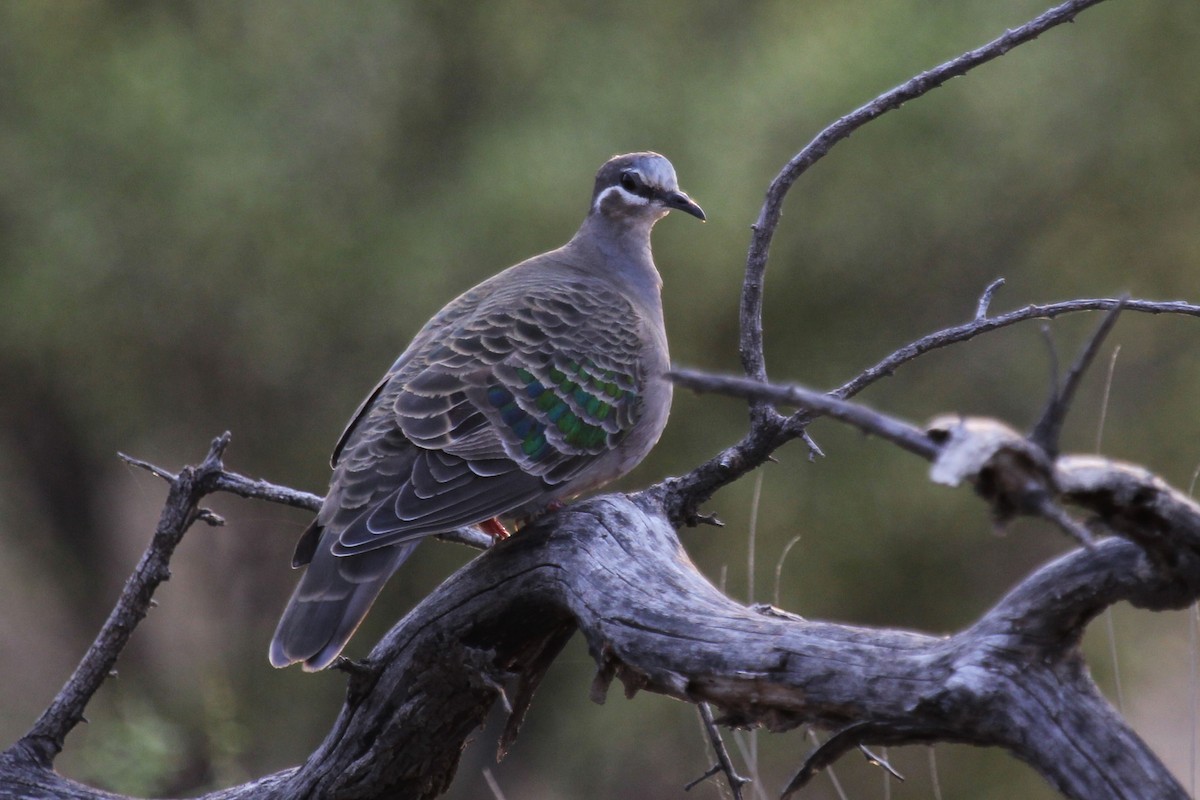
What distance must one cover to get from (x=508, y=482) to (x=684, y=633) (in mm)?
1146

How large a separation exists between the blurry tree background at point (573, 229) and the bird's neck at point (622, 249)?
316 cm

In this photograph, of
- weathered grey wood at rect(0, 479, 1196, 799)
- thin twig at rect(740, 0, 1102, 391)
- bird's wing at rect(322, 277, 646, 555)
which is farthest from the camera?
bird's wing at rect(322, 277, 646, 555)

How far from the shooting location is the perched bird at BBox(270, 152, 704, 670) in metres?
3.32

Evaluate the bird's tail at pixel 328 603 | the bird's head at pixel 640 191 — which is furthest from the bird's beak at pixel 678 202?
the bird's tail at pixel 328 603

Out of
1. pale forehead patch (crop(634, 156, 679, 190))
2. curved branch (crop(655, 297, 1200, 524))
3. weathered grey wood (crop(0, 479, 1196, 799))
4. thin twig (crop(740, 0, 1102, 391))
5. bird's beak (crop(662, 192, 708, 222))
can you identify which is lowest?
weathered grey wood (crop(0, 479, 1196, 799))

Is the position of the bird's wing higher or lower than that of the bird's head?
lower

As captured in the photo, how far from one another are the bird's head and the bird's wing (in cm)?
62

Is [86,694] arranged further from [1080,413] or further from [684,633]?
[1080,413]

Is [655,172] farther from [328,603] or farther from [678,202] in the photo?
[328,603]

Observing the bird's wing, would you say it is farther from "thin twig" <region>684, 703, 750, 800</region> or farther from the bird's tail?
"thin twig" <region>684, 703, 750, 800</region>

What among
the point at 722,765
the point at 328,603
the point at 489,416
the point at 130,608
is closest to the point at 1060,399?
the point at 722,765

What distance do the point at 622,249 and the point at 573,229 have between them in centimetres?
347

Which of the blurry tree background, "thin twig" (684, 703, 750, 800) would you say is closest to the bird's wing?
"thin twig" (684, 703, 750, 800)

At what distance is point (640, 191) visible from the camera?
15.2ft
